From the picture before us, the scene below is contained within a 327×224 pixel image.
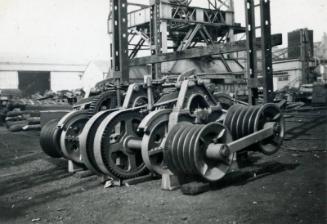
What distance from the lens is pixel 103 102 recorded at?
7316 mm

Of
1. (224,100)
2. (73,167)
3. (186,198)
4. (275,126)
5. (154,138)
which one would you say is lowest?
(186,198)

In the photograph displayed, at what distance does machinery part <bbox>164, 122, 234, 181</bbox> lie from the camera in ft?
15.5

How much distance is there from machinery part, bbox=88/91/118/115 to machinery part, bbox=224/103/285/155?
237 centimetres

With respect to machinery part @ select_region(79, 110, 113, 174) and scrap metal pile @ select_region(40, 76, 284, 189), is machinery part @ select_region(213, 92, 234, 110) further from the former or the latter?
machinery part @ select_region(79, 110, 113, 174)

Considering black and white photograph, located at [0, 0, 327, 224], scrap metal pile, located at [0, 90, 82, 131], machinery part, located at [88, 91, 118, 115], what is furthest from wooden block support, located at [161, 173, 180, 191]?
scrap metal pile, located at [0, 90, 82, 131]

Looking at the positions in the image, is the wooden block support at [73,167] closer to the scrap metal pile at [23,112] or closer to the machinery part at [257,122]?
the machinery part at [257,122]

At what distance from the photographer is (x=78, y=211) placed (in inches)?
182

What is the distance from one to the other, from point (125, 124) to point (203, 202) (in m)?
1.95

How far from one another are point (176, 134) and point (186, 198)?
2.63 feet

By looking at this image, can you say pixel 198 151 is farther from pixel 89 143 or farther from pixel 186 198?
pixel 89 143

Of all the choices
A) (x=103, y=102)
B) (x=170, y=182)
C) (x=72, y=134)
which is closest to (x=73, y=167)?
(x=72, y=134)

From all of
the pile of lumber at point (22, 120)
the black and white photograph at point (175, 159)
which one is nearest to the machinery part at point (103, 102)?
the black and white photograph at point (175, 159)

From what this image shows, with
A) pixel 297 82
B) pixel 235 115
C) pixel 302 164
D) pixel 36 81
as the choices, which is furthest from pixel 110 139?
pixel 36 81

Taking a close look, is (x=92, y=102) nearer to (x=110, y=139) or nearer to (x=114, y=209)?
(x=110, y=139)
